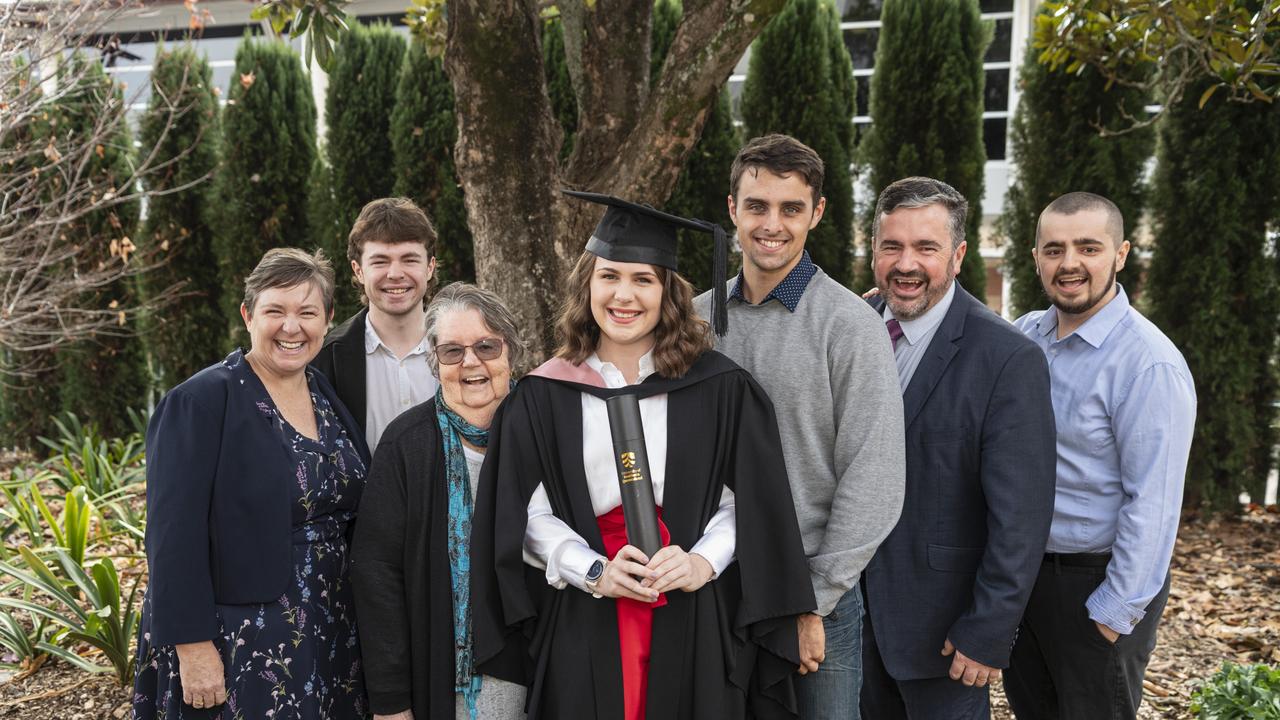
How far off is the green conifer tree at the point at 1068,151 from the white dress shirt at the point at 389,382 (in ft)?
15.0

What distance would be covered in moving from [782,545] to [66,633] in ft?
10.8

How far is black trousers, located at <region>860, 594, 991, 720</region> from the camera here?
2465 millimetres

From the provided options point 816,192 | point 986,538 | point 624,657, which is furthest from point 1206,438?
point 624,657

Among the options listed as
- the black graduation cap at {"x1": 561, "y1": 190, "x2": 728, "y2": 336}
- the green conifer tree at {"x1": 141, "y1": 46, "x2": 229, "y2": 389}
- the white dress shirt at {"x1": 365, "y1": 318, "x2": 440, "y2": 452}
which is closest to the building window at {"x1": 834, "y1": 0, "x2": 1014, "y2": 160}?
the green conifer tree at {"x1": 141, "y1": 46, "x2": 229, "y2": 389}

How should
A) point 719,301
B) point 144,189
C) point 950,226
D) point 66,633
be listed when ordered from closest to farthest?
point 719,301, point 950,226, point 66,633, point 144,189

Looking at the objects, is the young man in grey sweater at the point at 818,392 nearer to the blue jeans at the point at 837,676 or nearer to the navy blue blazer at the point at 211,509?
the blue jeans at the point at 837,676

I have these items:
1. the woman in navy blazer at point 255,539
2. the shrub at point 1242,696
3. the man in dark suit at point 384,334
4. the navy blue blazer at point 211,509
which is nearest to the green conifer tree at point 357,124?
the man in dark suit at point 384,334

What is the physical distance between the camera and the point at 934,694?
248 cm

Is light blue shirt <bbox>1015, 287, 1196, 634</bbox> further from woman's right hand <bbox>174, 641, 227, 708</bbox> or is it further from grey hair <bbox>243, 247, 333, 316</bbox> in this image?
woman's right hand <bbox>174, 641, 227, 708</bbox>

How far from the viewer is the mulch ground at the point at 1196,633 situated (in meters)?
3.67

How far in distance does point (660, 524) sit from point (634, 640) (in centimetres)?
28

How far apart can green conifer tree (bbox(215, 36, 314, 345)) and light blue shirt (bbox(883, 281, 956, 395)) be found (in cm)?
562

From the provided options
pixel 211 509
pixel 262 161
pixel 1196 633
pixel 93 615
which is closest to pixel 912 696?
pixel 211 509

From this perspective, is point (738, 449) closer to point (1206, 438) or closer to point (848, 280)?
point (848, 280)
